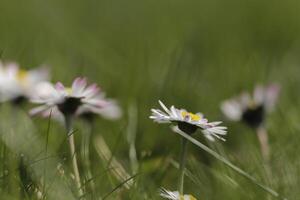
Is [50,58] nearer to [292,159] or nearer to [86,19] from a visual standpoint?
[86,19]

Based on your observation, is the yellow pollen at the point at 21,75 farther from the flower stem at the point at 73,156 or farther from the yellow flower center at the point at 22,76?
the flower stem at the point at 73,156

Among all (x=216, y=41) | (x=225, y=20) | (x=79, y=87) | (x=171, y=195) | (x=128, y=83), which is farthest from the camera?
(x=225, y=20)

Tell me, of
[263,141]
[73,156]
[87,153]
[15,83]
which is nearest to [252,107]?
[263,141]

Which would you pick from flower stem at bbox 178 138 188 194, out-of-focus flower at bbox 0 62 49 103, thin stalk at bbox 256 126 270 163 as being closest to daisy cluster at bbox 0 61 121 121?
out-of-focus flower at bbox 0 62 49 103

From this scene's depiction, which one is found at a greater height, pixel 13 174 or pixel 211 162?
pixel 13 174

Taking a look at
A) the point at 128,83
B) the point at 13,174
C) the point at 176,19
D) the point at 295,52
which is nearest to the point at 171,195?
the point at 13,174

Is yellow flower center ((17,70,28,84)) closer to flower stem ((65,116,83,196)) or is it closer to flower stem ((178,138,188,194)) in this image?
flower stem ((65,116,83,196))

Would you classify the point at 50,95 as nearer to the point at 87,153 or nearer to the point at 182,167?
the point at 87,153
